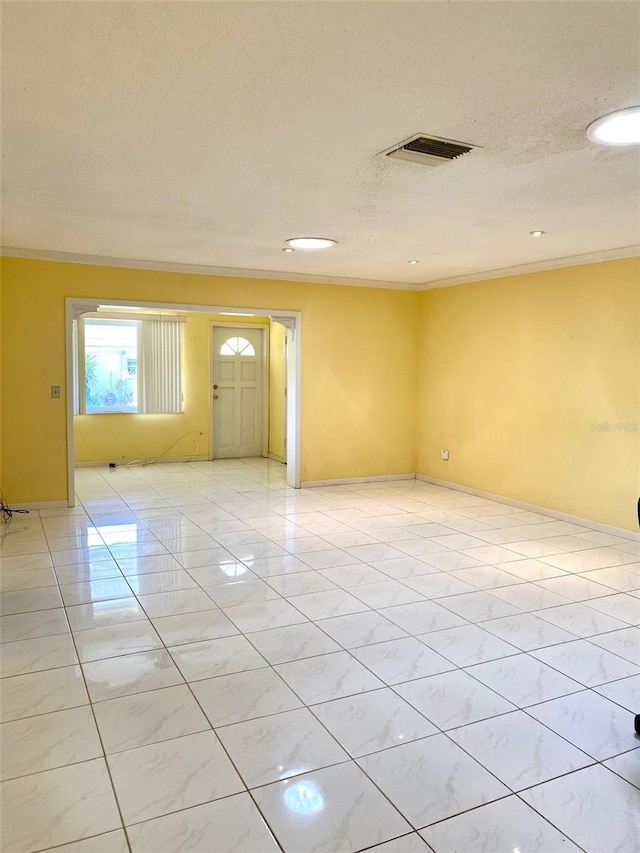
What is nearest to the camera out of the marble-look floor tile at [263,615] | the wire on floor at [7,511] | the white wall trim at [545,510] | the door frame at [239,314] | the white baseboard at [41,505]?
the marble-look floor tile at [263,615]

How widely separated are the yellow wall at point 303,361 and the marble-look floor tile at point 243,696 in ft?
12.4

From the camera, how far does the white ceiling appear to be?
1772 millimetres

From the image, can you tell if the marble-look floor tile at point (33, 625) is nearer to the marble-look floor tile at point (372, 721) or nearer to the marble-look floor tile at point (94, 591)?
the marble-look floor tile at point (94, 591)

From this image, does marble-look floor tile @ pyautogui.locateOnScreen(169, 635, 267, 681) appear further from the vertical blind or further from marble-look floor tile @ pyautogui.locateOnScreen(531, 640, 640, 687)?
the vertical blind

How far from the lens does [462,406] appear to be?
6.74 m

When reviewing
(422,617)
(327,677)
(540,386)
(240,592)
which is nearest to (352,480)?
(540,386)

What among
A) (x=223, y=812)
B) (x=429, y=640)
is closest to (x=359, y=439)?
(x=429, y=640)

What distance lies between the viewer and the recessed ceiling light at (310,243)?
4.77m

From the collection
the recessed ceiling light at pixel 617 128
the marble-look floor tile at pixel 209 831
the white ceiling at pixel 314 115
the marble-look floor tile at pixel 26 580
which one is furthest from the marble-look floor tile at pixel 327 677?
the recessed ceiling light at pixel 617 128

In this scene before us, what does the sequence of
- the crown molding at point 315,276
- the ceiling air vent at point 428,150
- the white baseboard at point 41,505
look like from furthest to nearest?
the white baseboard at point 41,505 → the crown molding at point 315,276 → the ceiling air vent at point 428,150

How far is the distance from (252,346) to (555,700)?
7.10 m

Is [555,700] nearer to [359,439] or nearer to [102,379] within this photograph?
[359,439]

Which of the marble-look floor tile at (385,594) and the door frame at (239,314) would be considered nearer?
the marble-look floor tile at (385,594)

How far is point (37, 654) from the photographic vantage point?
2.82 meters
